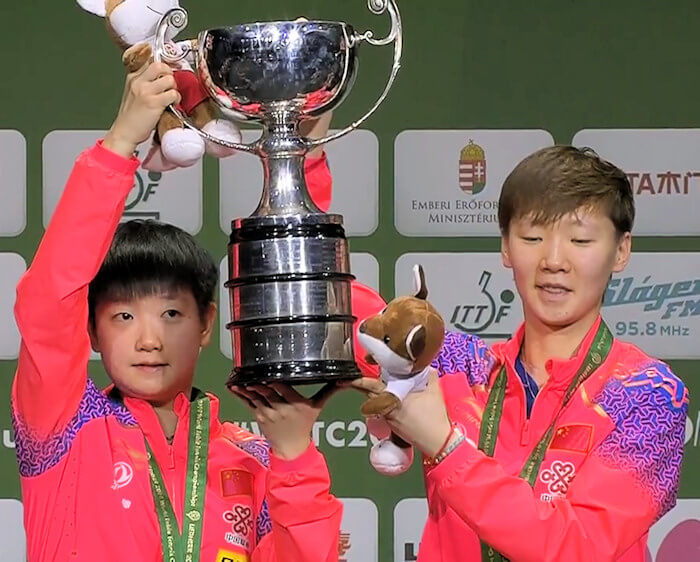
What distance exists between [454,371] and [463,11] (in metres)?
1.56

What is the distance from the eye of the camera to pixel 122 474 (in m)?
2.04

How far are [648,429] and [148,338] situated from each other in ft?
2.19

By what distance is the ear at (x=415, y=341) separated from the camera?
1662 millimetres

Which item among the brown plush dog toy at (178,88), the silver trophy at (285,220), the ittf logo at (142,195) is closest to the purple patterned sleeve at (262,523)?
the silver trophy at (285,220)

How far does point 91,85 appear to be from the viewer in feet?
11.4

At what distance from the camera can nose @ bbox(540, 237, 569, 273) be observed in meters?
1.97

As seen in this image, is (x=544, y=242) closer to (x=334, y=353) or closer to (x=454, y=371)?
(x=454, y=371)

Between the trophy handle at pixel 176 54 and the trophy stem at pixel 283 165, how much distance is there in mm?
23

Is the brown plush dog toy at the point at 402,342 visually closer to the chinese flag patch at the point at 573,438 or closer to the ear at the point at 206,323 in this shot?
the chinese flag patch at the point at 573,438

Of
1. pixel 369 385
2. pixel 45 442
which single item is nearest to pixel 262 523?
pixel 45 442

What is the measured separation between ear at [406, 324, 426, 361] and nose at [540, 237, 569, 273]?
13.9 inches

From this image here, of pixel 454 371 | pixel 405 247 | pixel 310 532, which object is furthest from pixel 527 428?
pixel 405 247

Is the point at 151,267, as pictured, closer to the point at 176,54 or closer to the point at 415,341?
the point at 176,54

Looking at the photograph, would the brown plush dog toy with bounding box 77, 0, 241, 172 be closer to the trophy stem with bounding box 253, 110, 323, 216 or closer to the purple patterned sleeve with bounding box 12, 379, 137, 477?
the trophy stem with bounding box 253, 110, 323, 216
